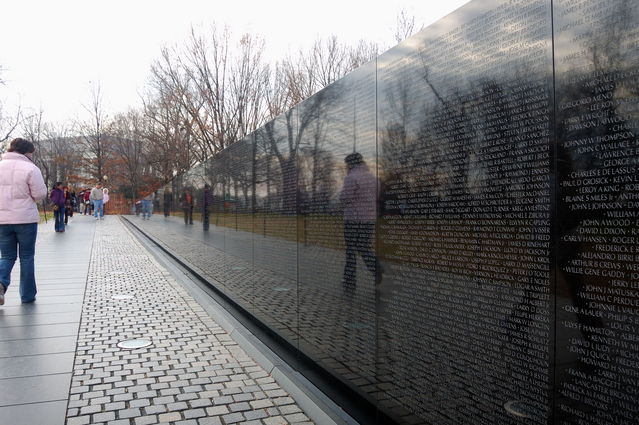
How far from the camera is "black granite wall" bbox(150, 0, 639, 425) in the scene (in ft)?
6.04

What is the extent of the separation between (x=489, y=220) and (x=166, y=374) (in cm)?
318

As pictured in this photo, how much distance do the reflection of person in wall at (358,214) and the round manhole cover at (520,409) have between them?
1277 millimetres

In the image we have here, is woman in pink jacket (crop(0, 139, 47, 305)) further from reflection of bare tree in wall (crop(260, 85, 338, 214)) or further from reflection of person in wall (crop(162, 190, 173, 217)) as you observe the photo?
reflection of person in wall (crop(162, 190, 173, 217))

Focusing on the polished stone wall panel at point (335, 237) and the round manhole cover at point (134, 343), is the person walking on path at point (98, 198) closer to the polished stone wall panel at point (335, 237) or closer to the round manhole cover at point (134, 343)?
the round manhole cover at point (134, 343)

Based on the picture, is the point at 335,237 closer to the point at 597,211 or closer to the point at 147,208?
the point at 597,211

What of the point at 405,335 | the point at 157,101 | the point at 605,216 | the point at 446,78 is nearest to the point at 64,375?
the point at 405,335

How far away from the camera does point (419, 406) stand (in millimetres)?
2898

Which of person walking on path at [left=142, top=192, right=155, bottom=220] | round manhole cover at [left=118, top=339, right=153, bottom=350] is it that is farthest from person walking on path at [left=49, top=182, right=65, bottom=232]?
round manhole cover at [left=118, top=339, right=153, bottom=350]

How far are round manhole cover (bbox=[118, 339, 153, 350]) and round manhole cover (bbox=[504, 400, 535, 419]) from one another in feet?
12.9

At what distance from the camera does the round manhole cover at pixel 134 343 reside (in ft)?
16.6

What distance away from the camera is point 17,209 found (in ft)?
21.9

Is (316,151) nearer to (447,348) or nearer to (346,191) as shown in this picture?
(346,191)

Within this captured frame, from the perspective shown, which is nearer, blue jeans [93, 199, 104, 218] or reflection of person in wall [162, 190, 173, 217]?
reflection of person in wall [162, 190, 173, 217]

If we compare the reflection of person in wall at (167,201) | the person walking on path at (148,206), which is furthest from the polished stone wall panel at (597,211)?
the person walking on path at (148,206)
